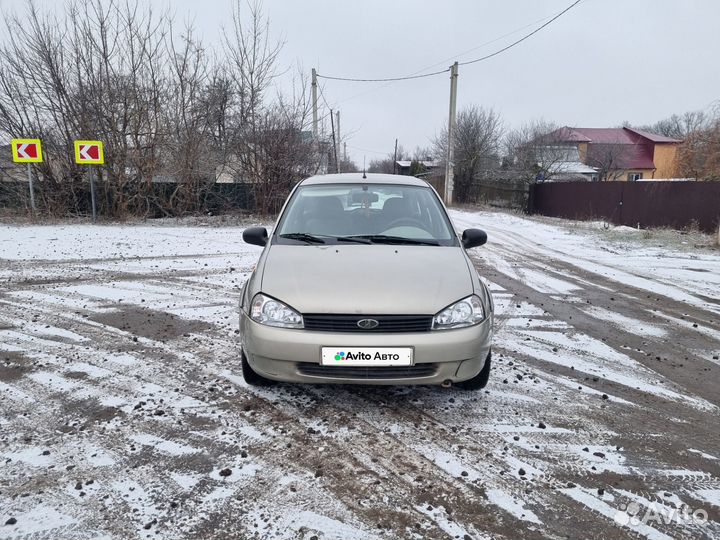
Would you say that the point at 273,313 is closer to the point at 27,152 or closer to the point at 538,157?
the point at 27,152

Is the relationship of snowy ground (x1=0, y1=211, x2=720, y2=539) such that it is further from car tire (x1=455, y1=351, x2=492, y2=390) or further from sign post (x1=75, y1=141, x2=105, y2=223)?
sign post (x1=75, y1=141, x2=105, y2=223)

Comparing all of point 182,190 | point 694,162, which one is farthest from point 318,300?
point 694,162

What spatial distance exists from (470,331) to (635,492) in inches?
48.9

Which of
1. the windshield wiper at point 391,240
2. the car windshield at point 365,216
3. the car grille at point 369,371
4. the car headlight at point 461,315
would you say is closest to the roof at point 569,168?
the car windshield at point 365,216

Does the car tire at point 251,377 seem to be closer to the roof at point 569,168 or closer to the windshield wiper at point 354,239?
the windshield wiper at point 354,239

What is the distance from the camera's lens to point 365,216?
4.34 m

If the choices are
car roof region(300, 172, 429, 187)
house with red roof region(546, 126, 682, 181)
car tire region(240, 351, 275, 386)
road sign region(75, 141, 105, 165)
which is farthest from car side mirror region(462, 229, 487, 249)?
house with red roof region(546, 126, 682, 181)

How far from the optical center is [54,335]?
4.85m

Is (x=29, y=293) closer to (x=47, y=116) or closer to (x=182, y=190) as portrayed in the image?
(x=182, y=190)

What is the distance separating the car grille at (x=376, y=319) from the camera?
2980 mm

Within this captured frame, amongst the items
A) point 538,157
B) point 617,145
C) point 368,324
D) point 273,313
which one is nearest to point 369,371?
point 368,324

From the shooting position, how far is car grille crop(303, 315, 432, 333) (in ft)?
9.78

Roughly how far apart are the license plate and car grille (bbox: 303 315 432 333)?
12cm

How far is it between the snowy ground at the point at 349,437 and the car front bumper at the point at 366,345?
358mm
